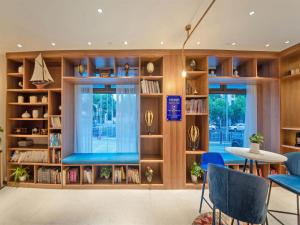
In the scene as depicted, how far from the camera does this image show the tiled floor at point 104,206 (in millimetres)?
2221

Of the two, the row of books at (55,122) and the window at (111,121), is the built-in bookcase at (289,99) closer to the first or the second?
the window at (111,121)

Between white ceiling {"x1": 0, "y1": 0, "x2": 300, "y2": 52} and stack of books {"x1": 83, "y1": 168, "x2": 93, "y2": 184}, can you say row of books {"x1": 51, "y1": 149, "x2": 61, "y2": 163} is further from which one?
white ceiling {"x1": 0, "y1": 0, "x2": 300, "y2": 52}

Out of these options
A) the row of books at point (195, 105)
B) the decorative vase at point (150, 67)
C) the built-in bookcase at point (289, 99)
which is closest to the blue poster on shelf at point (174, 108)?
the row of books at point (195, 105)

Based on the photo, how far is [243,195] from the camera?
1.42 meters

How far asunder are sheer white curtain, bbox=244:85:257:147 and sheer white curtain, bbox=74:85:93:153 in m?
3.72

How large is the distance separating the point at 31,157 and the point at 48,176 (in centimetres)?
53

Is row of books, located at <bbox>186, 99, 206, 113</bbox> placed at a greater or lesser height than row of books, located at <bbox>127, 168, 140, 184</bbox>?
greater

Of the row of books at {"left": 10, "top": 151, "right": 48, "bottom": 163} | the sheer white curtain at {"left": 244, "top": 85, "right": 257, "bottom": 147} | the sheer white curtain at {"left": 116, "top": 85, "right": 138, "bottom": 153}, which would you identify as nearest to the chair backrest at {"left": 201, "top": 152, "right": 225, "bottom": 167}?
the sheer white curtain at {"left": 116, "top": 85, "right": 138, "bottom": 153}

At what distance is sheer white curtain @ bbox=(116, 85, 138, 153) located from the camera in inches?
146

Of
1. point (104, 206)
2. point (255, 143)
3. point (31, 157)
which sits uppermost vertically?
point (255, 143)

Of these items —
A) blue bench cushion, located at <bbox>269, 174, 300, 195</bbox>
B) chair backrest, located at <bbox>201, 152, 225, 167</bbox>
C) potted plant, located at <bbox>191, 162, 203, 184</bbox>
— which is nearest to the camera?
blue bench cushion, located at <bbox>269, 174, 300, 195</bbox>

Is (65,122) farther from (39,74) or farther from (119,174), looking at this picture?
(119,174)

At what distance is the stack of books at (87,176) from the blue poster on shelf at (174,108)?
1.93 metres

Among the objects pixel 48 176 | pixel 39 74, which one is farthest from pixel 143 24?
pixel 48 176
